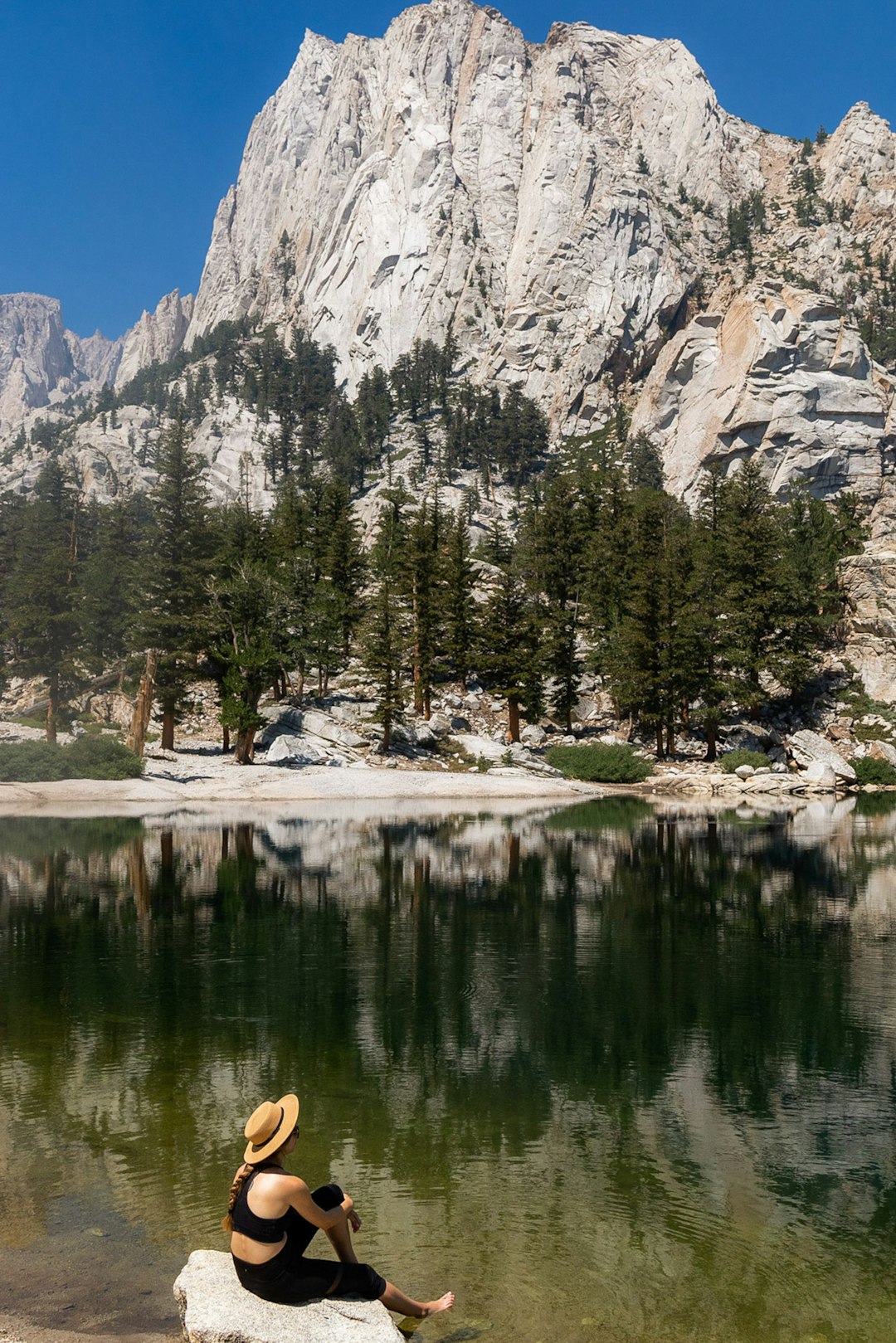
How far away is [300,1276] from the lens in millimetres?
6359

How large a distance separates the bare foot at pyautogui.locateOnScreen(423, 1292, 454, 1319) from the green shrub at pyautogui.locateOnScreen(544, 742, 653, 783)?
59587 millimetres

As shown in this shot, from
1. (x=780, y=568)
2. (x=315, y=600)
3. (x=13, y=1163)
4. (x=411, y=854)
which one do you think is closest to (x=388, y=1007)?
(x=13, y=1163)

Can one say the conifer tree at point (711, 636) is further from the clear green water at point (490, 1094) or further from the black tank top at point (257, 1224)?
the black tank top at point (257, 1224)

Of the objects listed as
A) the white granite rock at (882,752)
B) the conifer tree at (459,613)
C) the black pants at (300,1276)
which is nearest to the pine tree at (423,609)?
the conifer tree at (459,613)

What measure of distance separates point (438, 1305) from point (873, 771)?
218 ft

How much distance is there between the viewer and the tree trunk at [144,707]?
5806 cm

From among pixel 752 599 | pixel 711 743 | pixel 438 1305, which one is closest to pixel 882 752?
pixel 711 743

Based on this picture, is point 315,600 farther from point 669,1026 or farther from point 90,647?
point 669,1026

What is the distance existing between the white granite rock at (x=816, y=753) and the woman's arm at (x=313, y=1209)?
6283 centimetres

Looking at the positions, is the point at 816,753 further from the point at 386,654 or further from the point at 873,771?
the point at 386,654

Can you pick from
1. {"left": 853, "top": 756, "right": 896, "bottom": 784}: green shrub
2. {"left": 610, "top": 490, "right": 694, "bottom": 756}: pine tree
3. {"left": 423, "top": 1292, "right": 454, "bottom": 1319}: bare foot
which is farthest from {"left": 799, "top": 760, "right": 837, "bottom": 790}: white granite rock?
{"left": 423, "top": 1292, "right": 454, "bottom": 1319}: bare foot

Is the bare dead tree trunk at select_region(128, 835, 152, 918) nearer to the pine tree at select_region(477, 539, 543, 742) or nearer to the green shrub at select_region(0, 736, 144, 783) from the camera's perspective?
the green shrub at select_region(0, 736, 144, 783)

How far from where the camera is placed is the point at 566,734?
243 feet

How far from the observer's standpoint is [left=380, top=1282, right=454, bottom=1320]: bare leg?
6500 mm
